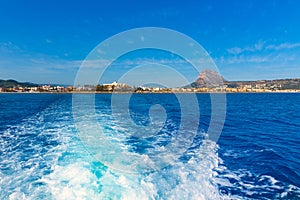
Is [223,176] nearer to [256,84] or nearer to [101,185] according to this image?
[101,185]

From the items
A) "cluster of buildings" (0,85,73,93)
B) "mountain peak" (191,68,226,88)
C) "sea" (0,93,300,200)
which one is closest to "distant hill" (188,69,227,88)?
"mountain peak" (191,68,226,88)

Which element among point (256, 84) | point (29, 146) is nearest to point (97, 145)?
point (29, 146)

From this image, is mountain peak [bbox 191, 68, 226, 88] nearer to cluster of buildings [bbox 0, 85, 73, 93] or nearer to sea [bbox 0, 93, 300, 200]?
sea [bbox 0, 93, 300, 200]

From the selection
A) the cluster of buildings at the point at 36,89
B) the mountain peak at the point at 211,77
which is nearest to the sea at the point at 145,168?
the mountain peak at the point at 211,77

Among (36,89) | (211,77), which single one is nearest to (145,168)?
(211,77)

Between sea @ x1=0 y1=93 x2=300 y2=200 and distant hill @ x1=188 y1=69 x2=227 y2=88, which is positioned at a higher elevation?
distant hill @ x1=188 y1=69 x2=227 y2=88

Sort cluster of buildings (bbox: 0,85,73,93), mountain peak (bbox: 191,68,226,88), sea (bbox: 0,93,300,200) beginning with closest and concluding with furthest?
1. sea (bbox: 0,93,300,200)
2. mountain peak (bbox: 191,68,226,88)
3. cluster of buildings (bbox: 0,85,73,93)

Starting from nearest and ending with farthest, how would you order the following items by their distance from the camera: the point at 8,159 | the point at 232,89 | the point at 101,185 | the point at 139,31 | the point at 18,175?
the point at 101,185
the point at 18,175
the point at 8,159
the point at 139,31
the point at 232,89

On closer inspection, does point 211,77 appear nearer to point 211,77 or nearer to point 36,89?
point 211,77

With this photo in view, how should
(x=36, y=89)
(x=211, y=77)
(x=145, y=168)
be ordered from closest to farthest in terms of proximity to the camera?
1. (x=145, y=168)
2. (x=211, y=77)
3. (x=36, y=89)

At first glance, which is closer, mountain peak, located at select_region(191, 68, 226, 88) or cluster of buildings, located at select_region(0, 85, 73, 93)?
mountain peak, located at select_region(191, 68, 226, 88)

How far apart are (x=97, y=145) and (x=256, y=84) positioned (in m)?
192

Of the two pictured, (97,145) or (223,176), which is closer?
(223,176)

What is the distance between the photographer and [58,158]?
7.82 meters
